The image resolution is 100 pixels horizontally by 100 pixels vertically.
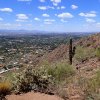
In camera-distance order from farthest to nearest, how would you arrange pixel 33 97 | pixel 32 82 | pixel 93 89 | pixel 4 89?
pixel 32 82 → pixel 93 89 → pixel 4 89 → pixel 33 97

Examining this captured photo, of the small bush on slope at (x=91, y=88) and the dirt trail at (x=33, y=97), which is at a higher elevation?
the small bush on slope at (x=91, y=88)

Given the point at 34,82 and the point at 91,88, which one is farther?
the point at 34,82

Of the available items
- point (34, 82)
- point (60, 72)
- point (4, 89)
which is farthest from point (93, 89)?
point (60, 72)

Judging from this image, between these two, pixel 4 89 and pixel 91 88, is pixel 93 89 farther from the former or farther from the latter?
pixel 4 89

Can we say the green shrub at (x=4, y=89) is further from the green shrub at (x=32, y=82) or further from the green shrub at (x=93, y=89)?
the green shrub at (x=93, y=89)

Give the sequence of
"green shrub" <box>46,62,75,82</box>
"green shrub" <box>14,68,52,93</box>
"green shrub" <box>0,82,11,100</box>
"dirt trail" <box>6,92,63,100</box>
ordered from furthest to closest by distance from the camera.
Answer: "green shrub" <box>46,62,75,82</box>, "green shrub" <box>14,68,52,93</box>, "green shrub" <box>0,82,11,100</box>, "dirt trail" <box>6,92,63,100</box>

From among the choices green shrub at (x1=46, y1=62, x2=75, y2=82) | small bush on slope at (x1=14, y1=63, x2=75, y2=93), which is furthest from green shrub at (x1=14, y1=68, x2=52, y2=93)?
green shrub at (x1=46, y1=62, x2=75, y2=82)

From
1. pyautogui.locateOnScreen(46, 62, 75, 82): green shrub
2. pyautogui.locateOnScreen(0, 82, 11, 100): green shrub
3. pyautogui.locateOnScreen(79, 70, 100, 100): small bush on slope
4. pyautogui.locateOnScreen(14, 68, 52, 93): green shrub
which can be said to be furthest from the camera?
pyautogui.locateOnScreen(46, 62, 75, 82): green shrub

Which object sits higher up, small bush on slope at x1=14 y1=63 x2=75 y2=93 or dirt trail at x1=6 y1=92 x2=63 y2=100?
small bush on slope at x1=14 y1=63 x2=75 y2=93

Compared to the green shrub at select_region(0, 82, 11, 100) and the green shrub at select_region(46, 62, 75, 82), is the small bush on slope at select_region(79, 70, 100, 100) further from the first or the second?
the green shrub at select_region(0, 82, 11, 100)

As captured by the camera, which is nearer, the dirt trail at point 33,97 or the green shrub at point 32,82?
the dirt trail at point 33,97

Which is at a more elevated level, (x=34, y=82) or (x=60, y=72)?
(x=34, y=82)

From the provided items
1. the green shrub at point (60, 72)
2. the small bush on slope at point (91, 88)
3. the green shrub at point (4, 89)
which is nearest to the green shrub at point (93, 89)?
the small bush on slope at point (91, 88)

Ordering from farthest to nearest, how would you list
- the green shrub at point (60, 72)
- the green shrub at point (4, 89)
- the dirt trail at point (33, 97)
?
the green shrub at point (60, 72) → the green shrub at point (4, 89) → the dirt trail at point (33, 97)
